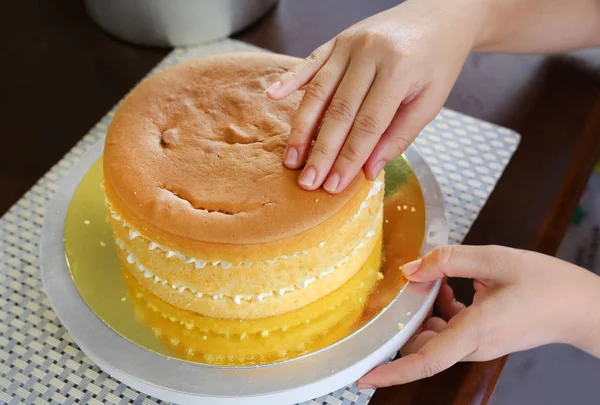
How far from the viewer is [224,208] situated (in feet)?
3.03

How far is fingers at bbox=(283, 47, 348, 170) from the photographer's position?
0.96m

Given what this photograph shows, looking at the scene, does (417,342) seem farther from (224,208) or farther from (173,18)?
(173,18)

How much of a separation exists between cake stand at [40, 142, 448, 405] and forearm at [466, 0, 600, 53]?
0.58 metres

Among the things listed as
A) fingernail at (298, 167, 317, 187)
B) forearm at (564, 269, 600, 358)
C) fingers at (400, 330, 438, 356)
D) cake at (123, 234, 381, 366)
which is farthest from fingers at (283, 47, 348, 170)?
forearm at (564, 269, 600, 358)

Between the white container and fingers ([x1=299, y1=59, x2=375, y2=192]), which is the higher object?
fingers ([x1=299, y1=59, x2=375, y2=192])

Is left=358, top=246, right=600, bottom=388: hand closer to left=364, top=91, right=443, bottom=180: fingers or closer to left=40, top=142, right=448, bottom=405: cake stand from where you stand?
left=40, top=142, right=448, bottom=405: cake stand

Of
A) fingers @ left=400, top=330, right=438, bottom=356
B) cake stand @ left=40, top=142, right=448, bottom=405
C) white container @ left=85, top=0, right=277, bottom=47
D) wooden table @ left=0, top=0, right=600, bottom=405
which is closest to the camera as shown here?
cake stand @ left=40, top=142, right=448, bottom=405

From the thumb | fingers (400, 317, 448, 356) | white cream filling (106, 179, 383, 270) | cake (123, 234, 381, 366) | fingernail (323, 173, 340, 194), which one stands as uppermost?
fingernail (323, 173, 340, 194)

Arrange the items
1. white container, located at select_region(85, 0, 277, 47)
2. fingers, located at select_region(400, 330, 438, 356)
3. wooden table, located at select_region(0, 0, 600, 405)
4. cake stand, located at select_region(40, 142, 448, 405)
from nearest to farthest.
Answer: cake stand, located at select_region(40, 142, 448, 405) < fingers, located at select_region(400, 330, 438, 356) < wooden table, located at select_region(0, 0, 600, 405) < white container, located at select_region(85, 0, 277, 47)

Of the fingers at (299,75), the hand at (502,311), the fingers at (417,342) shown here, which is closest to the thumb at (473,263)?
the hand at (502,311)

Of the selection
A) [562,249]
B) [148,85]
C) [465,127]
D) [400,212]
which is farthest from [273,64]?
[562,249]

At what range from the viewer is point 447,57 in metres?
1.10

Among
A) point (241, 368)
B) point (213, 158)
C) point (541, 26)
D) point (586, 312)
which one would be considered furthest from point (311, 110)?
point (541, 26)

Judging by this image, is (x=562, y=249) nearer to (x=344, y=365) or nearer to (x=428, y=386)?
(x=428, y=386)
